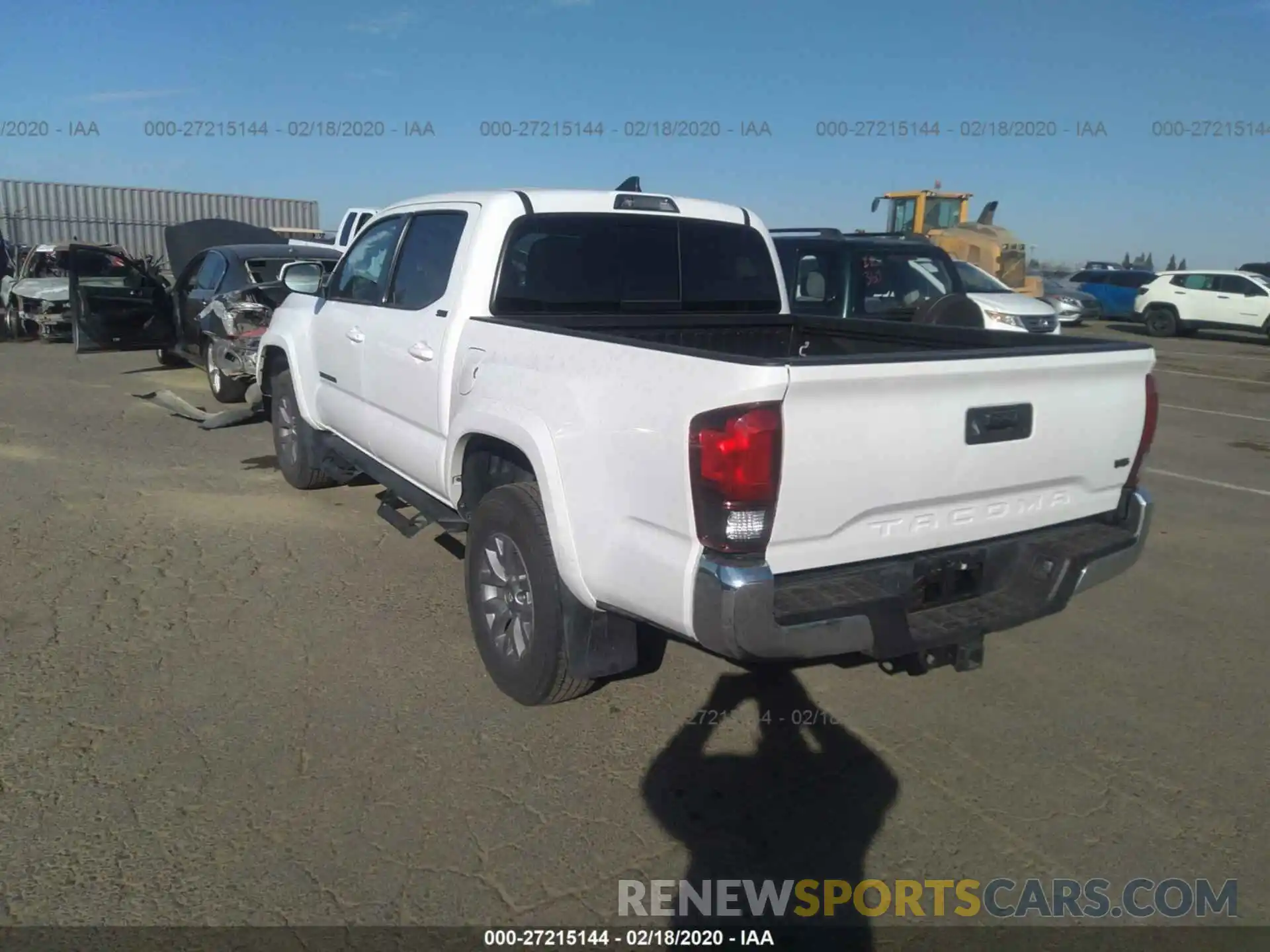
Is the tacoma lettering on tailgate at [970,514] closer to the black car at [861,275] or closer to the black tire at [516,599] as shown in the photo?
the black tire at [516,599]

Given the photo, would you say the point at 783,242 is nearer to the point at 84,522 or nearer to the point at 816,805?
the point at 84,522

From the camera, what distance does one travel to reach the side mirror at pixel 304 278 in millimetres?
6355

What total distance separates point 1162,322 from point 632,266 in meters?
24.0

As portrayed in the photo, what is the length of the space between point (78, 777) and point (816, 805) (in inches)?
99.1

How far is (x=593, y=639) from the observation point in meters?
3.59

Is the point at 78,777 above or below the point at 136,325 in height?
below

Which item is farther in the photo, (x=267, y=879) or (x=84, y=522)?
(x=84, y=522)

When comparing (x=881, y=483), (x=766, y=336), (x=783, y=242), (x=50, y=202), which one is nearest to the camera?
(x=881, y=483)

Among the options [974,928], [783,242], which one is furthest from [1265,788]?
[783,242]

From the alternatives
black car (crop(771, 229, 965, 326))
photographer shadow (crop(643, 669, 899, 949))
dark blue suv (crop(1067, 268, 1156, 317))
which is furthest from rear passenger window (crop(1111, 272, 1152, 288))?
photographer shadow (crop(643, 669, 899, 949))

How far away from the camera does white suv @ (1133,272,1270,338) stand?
913 inches

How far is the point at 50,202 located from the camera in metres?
28.2

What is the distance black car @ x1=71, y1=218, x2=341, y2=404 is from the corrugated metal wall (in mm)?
17677

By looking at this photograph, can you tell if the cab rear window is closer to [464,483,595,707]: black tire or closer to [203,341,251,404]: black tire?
[464,483,595,707]: black tire
